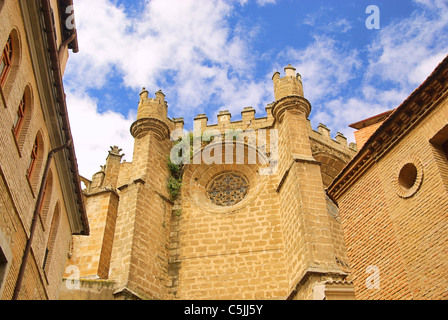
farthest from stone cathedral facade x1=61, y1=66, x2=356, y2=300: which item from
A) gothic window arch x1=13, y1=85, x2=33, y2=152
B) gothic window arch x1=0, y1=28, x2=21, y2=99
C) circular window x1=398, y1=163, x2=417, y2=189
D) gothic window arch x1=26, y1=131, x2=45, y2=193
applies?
gothic window arch x1=0, y1=28, x2=21, y2=99

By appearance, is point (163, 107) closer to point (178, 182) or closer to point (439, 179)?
point (178, 182)

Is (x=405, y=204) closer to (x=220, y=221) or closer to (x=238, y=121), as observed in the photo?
(x=220, y=221)

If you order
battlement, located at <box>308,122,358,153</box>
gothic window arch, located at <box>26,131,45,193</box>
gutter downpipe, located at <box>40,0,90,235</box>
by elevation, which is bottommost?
gothic window arch, located at <box>26,131,45,193</box>

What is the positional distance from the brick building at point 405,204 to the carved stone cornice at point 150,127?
10.8 meters

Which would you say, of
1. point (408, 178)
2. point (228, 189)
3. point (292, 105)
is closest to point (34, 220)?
point (408, 178)

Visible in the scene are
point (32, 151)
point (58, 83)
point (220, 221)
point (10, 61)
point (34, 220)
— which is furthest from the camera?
point (220, 221)

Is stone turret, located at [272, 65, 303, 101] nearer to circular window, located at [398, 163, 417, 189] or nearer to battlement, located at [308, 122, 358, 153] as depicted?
battlement, located at [308, 122, 358, 153]

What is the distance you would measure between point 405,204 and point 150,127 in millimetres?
12508

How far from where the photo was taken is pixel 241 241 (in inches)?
690

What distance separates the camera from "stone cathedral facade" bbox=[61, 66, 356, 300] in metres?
15.2

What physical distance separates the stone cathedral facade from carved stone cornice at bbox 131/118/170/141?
1.4 inches

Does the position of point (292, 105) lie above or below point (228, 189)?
above

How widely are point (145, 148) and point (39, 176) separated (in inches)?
360

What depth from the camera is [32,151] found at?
31.4 feet
